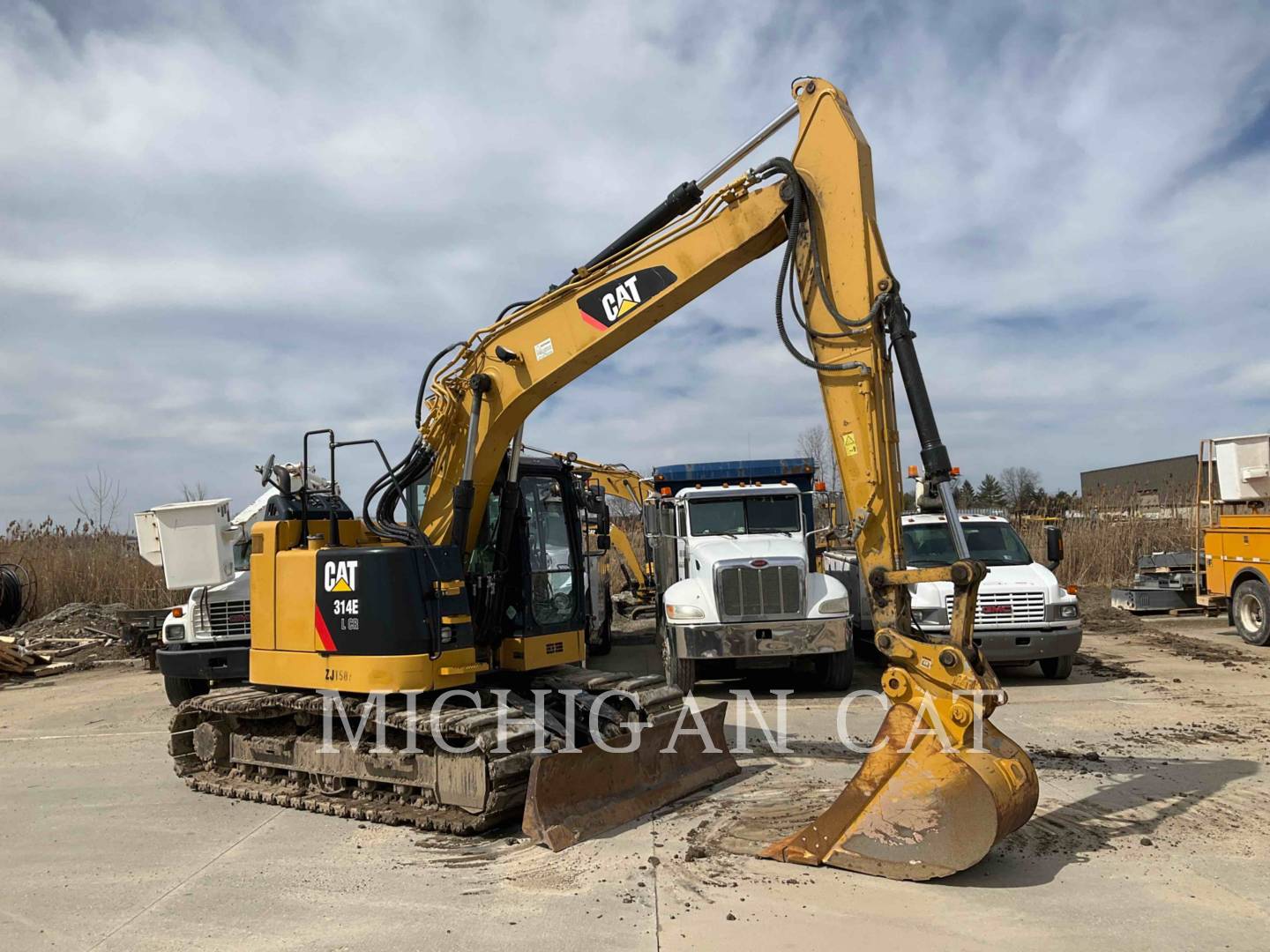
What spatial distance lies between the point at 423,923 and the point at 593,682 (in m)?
2.96

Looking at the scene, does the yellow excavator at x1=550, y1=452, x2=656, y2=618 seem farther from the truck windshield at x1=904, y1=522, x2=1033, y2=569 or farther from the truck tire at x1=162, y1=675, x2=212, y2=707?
the truck tire at x1=162, y1=675, x2=212, y2=707

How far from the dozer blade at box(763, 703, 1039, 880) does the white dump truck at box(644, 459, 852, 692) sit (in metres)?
5.08

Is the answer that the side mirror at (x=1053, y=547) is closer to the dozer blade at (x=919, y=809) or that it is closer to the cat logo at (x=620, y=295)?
the dozer blade at (x=919, y=809)

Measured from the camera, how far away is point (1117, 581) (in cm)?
2262

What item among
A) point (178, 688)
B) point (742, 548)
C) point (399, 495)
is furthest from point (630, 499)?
point (399, 495)

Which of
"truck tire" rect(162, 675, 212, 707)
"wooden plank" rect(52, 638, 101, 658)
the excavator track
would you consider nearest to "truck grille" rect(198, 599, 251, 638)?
"truck tire" rect(162, 675, 212, 707)

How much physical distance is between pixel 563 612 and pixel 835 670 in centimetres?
432

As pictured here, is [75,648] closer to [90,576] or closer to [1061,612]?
[90,576]

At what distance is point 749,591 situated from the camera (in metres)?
10.5

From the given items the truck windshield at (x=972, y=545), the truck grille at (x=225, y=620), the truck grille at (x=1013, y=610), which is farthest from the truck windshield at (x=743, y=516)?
the truck grille at (x=225, y=620)

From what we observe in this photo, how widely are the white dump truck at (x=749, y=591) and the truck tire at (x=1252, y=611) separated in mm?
7093

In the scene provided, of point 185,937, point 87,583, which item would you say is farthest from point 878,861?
point 87,583

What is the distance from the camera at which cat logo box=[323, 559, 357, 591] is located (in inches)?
264

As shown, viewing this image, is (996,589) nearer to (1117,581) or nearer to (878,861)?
(878,861)
